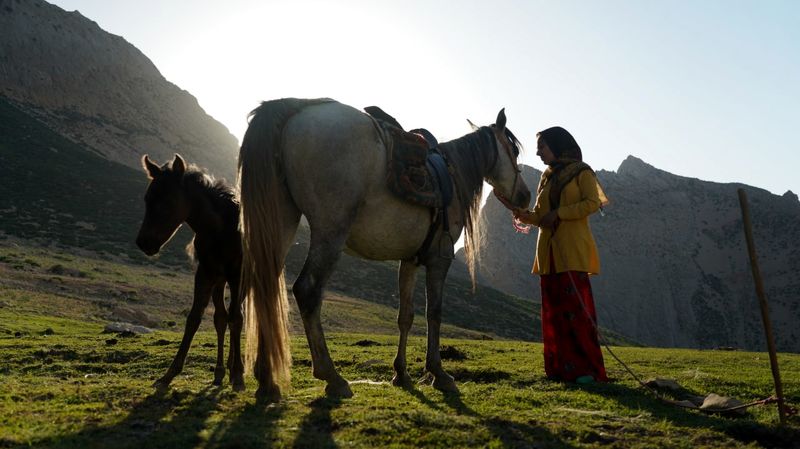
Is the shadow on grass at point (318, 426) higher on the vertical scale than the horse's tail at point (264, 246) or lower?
lower

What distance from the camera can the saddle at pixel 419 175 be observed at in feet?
21.6

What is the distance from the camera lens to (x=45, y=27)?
99.4 metres

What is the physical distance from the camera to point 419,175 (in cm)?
677

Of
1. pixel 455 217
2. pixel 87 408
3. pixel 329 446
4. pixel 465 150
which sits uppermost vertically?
pixel 465 150

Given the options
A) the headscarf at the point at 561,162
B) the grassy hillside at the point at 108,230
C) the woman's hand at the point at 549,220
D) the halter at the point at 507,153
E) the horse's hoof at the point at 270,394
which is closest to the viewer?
the horse's hoof at the point at 270,394

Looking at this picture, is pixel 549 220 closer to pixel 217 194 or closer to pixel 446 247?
pixel 446 247

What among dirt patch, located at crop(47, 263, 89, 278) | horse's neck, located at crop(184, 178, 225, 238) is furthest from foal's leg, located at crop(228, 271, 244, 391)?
dirt patch, located at crop(47, 263, 89, 278)

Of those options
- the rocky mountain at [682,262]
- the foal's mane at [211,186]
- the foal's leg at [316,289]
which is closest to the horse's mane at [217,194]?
the foal's mane at [211,186]

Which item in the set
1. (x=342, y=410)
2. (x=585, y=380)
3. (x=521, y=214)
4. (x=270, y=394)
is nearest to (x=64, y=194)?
(x=521, y=214)

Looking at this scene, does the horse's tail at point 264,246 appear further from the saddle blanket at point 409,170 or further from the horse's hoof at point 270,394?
the saddle blanket at point 409,170

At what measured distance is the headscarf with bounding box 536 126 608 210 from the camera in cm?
798

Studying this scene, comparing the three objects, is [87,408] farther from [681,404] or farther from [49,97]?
[49,97]

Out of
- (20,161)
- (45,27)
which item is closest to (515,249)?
(20,161)

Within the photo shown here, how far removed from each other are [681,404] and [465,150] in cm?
398
